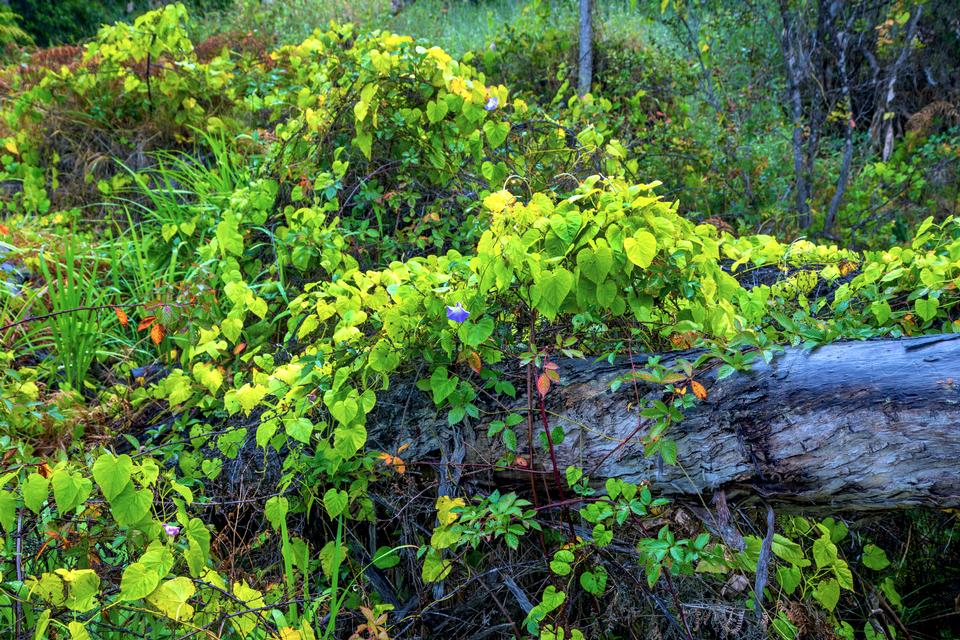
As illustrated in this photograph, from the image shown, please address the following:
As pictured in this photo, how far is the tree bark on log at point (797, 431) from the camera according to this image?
4.81 feet

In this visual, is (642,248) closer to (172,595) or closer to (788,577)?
(788,577)

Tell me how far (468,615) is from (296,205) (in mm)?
2183

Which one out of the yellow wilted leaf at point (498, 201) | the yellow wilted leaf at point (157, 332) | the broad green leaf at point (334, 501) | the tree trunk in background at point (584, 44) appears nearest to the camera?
the yellow wilted leaf at point (498, 201)

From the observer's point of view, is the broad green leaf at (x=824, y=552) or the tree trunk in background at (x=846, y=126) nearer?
the broad green leaf at (x=824, y=552)

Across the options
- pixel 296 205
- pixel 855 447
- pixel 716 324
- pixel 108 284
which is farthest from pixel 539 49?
pixel 855 447

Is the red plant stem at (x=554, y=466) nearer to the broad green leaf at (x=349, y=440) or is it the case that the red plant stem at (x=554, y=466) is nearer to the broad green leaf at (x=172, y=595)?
the broad green leaf at (x=349, y=440)

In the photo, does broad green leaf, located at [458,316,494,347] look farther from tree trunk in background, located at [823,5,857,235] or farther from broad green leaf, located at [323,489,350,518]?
tree trunk in background, located at [823,5,857,235]

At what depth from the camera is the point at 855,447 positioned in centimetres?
151

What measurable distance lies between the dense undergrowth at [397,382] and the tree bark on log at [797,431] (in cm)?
7

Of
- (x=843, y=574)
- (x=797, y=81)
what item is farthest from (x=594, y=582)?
(x=797, y=81)

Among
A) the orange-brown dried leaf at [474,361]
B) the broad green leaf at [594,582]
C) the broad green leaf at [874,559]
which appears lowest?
the broad green leaf at [874,559]

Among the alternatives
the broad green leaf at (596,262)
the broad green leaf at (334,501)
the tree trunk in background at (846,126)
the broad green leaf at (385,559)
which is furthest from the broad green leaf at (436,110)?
the tree trunk in background at (846,126)

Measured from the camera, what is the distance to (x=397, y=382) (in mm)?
2143

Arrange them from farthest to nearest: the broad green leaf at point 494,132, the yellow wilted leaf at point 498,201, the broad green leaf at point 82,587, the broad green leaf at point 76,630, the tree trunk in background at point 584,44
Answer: the tree trunk in background at point 584,44
the broad green leaf at point 494,132
the yellow wilted leaf at point 498,201
the broad green leaf at point 82,587
the broad green leaf at point 76,630
